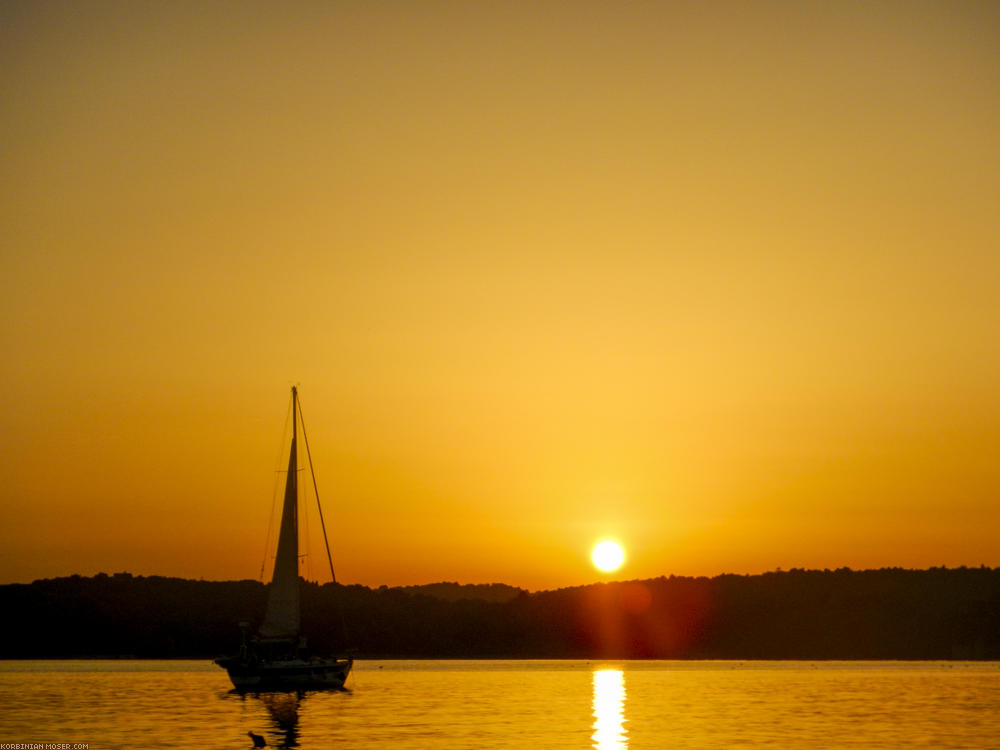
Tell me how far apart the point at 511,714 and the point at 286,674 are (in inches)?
709

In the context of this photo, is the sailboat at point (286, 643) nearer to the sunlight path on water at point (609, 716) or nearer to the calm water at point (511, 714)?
the calm water at point (511, 714)

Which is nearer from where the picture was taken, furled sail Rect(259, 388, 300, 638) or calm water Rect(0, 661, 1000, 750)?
calm water Rect(0, 661, 1000, 750)

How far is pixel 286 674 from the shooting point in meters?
98.0

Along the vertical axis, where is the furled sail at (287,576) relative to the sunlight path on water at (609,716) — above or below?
above

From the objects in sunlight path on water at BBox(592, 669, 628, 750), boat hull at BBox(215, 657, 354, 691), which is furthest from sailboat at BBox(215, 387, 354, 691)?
sunlight path on water at BBox(592, 669, 628, 750)

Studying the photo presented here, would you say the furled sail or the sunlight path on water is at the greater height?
the furled sail

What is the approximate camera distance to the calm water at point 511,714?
70312 mm

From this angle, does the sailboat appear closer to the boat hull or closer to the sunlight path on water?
the boat hull

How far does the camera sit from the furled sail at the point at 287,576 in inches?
3767

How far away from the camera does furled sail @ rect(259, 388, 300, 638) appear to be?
95688 millimetres

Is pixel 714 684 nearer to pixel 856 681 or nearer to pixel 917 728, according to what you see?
pixel 856 681

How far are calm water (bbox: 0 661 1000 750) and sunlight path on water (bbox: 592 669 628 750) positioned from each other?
11 centimetres

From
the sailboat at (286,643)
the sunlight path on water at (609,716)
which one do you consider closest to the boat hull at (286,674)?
the sailboat at (286,643)

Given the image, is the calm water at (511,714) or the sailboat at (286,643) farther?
the sailboat at (286,643)
